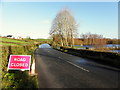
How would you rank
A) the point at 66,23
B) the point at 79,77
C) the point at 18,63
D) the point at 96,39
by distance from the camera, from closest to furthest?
the point at 79,77 → the point at 18,63 → the point at 66,23 → the point at 96,39

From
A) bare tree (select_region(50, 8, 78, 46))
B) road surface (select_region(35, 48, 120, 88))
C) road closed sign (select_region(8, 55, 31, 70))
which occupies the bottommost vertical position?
road surface (select_region(35, 48, 120, 88))

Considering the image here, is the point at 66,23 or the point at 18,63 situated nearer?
the point at 18,63

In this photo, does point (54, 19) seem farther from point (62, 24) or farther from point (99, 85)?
point (99, 85)

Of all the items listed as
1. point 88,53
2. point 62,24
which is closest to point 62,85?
point 88,53

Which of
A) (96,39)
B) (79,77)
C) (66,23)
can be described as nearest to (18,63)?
(79,77)

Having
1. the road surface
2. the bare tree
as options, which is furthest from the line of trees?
the road surface

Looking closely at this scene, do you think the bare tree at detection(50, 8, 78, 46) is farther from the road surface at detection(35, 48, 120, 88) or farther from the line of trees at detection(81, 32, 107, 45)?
the road surface at detection(35, 48, 120, 88)

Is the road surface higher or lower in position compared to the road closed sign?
lower

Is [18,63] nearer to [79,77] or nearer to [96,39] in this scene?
[79,77]

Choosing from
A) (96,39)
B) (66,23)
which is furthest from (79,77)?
(96,39)

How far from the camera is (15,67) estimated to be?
7.73 metres

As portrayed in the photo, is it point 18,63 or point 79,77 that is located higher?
point 18,63

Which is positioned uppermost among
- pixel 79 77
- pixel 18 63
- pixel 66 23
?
pixel 66 23

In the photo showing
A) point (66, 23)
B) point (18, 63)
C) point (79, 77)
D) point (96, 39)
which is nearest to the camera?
point (79, 77)
